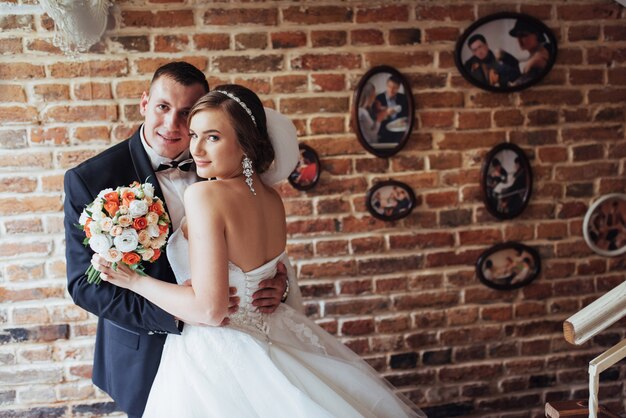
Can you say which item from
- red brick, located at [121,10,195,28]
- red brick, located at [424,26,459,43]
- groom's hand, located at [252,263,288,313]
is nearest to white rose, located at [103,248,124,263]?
groom's hand, located at [252,263,288,313]

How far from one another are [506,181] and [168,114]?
1.72 m

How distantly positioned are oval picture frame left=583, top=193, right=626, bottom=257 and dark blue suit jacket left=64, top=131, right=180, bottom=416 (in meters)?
2.16

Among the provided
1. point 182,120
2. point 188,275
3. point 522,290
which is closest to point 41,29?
point 182,120

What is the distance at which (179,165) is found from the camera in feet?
6.28

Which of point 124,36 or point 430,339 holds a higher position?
point 124,36

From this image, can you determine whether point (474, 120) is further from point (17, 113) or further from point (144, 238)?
point (17, 113)

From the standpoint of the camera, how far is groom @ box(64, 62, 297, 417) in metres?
1.74

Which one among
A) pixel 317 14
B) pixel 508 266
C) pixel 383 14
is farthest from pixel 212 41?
pixel 508 266

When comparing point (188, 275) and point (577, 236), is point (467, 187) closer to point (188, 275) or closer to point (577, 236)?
point (577, 236)

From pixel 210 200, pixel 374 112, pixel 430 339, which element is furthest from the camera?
pixel 430 339

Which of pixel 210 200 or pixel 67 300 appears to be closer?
pixel 210 200

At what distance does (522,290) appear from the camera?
289cm

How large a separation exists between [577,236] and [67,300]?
98.9 inches

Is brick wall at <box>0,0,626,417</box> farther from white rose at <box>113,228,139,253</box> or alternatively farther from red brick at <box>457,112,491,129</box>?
white rose at <box>113,228,139,253</box>
